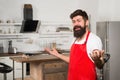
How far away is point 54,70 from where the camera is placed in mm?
4176

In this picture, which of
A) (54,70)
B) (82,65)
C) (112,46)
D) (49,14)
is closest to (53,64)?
(54,70)

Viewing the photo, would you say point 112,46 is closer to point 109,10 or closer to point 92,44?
point 109,10

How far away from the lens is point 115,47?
16.7ft

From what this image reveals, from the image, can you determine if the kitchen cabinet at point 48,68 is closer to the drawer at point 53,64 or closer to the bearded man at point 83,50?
the drawer at point 53,64

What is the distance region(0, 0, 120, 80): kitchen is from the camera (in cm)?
586

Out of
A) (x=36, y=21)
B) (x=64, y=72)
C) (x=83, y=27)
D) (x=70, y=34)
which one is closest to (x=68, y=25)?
(x=70, y=34)

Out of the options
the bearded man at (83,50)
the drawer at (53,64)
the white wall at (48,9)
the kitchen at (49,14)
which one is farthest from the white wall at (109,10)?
the bearded man at (83,50)

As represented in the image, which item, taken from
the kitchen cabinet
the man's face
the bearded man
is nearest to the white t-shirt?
the bearded man

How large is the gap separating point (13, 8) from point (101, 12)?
7.81 ft

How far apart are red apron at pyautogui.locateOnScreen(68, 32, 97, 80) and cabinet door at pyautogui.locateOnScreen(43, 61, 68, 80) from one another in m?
1.72

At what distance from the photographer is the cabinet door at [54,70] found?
4.08m

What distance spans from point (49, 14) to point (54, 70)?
253 centimetres

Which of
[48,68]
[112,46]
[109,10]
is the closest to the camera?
[48,68]

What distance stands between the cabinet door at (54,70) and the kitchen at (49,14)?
2.00m
